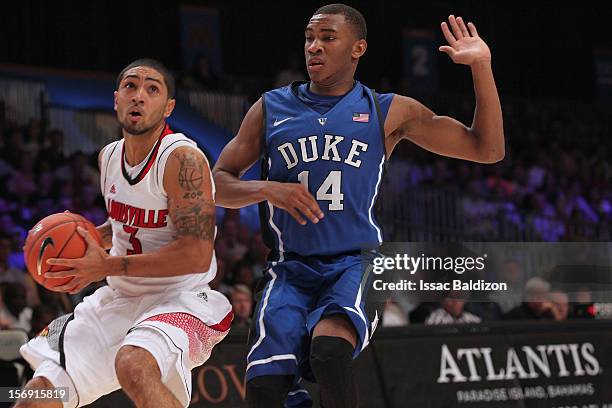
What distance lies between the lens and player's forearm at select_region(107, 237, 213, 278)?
12.9 feet

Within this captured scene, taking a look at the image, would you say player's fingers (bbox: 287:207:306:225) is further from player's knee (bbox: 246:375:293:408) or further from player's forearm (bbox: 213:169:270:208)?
player's knee (bbox: 246:375:293:408)

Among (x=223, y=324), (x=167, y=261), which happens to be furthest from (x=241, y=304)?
(x=167, y=261)

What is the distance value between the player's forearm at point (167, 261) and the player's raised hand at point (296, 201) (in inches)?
14.8

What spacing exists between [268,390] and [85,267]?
0.92 meters

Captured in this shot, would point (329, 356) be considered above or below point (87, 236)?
below

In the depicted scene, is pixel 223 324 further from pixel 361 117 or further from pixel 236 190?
pixel 361 117

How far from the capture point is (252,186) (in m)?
4.14

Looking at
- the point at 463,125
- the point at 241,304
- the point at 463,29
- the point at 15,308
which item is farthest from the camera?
the point at 241,304

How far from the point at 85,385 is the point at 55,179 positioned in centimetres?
599

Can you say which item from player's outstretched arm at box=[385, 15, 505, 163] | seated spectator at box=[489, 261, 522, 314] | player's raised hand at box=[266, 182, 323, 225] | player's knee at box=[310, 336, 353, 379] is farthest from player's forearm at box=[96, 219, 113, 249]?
seated spectator at box=[489, 261, 522, 314]

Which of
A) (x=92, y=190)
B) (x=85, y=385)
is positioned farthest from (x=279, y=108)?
(x=92, y=190)

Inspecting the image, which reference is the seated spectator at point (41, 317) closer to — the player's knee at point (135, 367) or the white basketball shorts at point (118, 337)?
the white basketball shorts at point (118, 337)

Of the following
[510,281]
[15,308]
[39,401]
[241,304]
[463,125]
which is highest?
[463,125]

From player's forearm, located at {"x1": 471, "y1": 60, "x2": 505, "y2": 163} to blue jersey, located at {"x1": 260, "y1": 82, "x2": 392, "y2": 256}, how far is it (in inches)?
17.8
